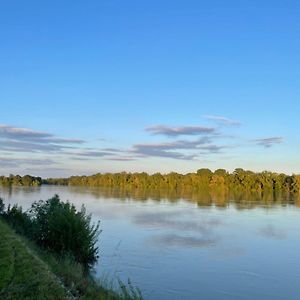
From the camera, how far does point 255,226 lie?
36.2 meters

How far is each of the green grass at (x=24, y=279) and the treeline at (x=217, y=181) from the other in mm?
109498

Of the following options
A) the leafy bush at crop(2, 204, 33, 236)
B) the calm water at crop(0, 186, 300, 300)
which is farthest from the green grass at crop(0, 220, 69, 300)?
the leafy bush at crop(2, 204, 33, 236)

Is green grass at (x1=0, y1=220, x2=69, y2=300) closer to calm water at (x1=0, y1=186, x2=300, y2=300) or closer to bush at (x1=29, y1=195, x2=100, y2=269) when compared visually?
calm water at (x1=0, y1=186, x2=300, y2=300)

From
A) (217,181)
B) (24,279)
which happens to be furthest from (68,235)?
(217,181)

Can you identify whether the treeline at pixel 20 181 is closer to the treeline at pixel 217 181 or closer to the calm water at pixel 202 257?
the treeline at pixel 217 181

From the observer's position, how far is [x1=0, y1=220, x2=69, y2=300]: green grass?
29.8 ft

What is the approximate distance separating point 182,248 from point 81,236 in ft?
22.6

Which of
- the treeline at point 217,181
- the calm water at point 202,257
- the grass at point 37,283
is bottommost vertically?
Answer: the calm water at point 202,257

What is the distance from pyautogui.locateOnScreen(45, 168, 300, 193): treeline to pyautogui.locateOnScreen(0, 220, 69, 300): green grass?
109 metres

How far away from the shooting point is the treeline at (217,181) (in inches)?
4840

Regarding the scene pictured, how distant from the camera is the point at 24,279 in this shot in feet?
33.7

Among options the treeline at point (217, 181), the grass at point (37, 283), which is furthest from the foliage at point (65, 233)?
the treeline at point (217, 181)

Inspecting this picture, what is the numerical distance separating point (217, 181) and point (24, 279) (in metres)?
122

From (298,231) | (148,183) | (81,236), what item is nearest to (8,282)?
(81,236)
